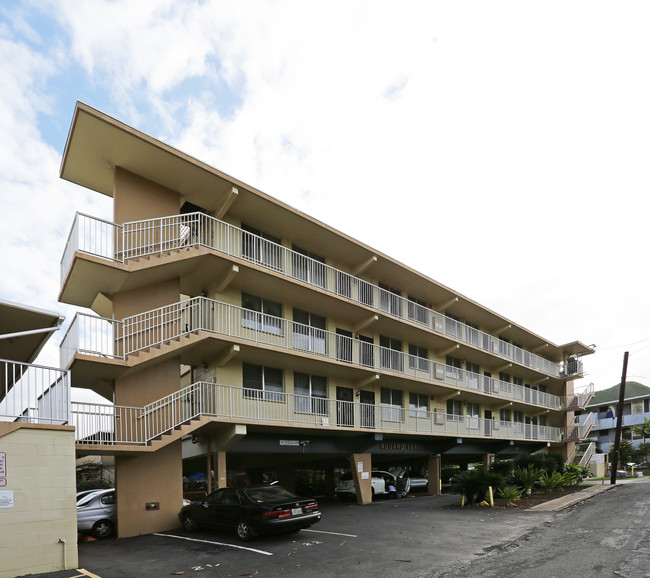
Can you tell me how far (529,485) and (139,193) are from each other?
64.0ft

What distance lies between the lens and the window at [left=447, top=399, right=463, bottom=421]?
3036cm

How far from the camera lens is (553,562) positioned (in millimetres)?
10578

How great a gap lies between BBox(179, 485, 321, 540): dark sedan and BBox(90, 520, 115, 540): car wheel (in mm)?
2466

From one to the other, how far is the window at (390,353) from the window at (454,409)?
536 centimetres

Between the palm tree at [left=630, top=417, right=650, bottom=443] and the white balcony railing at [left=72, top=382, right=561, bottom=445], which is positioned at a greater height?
the white balcony railing at [left=72, top=382, right=561, bottom=445]

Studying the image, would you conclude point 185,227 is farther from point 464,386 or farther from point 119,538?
point 464,386

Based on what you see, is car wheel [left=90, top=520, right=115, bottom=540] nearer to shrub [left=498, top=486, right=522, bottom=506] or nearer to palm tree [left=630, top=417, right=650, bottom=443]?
shrub [left=498, top=486, right=522, bottom=506]

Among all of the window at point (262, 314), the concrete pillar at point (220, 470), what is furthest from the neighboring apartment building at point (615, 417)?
the concrete pillar at point (220, 470)

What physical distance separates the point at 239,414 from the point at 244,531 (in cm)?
498

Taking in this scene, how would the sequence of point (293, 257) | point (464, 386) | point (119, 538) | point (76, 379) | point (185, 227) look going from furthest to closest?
point (464, 386) < point (293, 257) < point (185, 227) < point (76, 379) < point (119, 538)

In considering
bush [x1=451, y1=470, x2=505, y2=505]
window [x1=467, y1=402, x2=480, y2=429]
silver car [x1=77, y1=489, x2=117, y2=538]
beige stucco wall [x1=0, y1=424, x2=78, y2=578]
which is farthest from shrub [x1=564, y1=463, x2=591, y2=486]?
beige stucco wall [x1=0, y1=424, x2=78, y2=578]

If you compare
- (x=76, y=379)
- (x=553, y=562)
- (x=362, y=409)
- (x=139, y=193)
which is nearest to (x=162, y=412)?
(x=76, y=379)

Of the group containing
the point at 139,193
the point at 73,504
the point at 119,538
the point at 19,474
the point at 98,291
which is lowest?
the point at 119,538

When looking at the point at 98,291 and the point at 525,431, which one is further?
the point at 525,431
